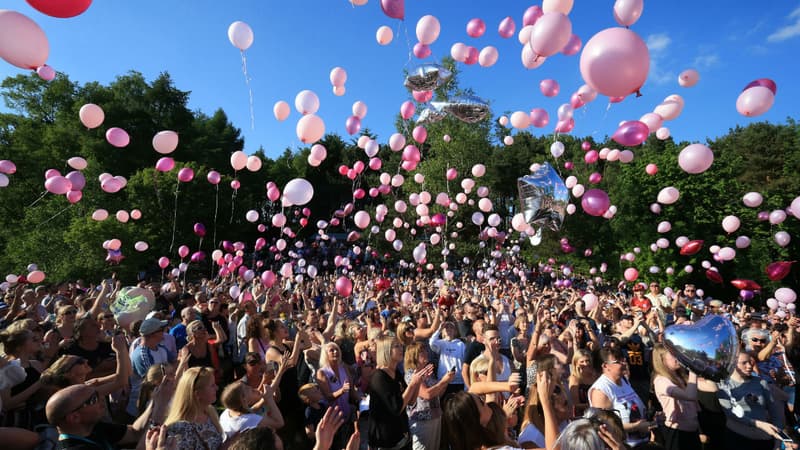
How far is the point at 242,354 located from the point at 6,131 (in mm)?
26072

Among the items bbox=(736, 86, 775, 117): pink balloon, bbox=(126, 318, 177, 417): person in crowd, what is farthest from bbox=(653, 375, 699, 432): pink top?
bbox=(736, 86, 775, 117): pink balloon

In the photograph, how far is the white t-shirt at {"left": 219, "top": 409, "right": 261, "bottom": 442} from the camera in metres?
2.88

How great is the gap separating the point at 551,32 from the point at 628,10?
1428 millimetres

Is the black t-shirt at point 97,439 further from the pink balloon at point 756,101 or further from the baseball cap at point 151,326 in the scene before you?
the pink balloon at point 756,101

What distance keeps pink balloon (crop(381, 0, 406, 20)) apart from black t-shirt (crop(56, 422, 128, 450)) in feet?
23.4

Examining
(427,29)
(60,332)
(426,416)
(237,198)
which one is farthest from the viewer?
(237,198)

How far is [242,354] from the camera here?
6031 millimetres

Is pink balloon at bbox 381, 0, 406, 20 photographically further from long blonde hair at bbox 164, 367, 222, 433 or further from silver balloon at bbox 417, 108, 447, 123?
long blonde hair at bbox 164, 367, 222, 433

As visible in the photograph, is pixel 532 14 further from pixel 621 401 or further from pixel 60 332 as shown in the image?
pixel 60 332

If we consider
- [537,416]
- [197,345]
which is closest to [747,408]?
[537,416]

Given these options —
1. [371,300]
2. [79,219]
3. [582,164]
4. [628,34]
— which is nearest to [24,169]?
[79,219]

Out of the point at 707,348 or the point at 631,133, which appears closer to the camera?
the point at 707,348

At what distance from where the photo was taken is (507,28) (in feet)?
27.8

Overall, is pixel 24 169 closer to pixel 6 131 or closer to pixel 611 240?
pixel 6 131
